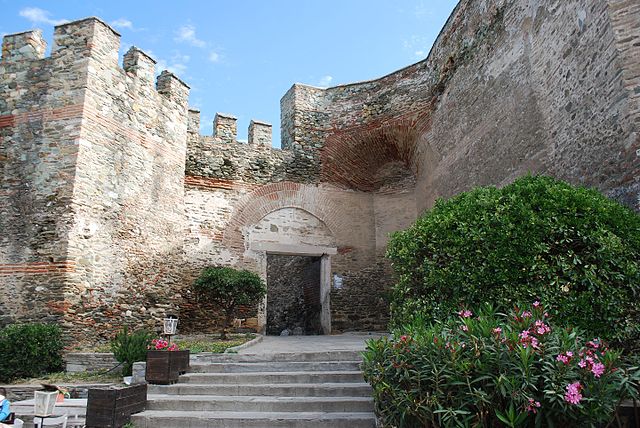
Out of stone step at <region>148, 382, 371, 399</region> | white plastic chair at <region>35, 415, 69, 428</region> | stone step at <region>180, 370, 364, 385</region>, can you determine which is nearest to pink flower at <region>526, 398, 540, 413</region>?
stone step at <region>148, 382, 371, 399</region>

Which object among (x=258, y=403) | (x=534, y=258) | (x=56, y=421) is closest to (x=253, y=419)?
(x=258, y=403)

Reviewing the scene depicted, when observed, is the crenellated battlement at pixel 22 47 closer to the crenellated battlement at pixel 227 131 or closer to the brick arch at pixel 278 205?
the crenellated battlement at pixel 227 131

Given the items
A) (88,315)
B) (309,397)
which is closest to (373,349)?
(309,397)

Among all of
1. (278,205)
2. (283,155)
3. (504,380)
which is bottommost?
(504,380)

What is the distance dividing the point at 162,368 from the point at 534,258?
4167mm

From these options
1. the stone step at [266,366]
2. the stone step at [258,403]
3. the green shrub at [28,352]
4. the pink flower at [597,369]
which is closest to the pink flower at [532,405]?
the pink flower at [597,369]

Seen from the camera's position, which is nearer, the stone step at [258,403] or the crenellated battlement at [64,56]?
the stone step at [258,403]

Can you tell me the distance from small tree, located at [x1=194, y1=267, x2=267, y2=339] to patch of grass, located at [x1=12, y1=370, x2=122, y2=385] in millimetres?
2654

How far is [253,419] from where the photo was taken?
436 cm

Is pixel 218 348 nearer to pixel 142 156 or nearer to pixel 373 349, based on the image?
pixel 373 349

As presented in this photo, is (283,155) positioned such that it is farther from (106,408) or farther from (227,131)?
(106,408)

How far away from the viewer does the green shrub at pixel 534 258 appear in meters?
4.30

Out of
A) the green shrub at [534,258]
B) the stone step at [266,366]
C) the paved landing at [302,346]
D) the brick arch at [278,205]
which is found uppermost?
the brick arch at [278,205]

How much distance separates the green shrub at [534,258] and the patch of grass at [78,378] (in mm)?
4059
